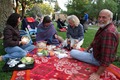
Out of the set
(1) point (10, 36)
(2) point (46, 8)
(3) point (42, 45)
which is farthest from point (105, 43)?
(2) point (46, 8)

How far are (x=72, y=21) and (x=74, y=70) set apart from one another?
2173 mm

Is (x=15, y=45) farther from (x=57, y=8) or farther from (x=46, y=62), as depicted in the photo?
(x=57, y=8)

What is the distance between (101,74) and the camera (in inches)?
141

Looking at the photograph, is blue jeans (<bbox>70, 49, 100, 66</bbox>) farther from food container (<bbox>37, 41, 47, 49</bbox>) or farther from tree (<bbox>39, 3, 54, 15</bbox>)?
tree (<bbox>39, 3, 54, 15</bbox>)

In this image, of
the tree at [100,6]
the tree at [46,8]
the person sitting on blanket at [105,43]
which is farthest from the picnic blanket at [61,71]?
the tree at [46,8]

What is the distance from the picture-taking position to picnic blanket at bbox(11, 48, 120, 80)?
11.5 ft

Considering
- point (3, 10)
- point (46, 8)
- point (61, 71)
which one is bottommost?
point (46, 8)

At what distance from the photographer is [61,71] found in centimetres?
382

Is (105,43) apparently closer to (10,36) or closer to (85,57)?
(85,57)

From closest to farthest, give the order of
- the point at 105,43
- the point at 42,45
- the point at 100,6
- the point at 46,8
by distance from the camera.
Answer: the point at 105,43 → the point at 42,45 → the point at 100,6 → the point at 46,8

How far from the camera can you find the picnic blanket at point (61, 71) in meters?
3.49

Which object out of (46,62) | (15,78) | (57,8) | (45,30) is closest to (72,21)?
(45,30)

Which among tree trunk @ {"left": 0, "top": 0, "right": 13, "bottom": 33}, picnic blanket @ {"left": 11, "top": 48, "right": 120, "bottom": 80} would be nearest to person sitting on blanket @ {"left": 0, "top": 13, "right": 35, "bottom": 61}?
picnic blanket @ {"left": 11, "top": 48, "right": 120, "bottom": 80}

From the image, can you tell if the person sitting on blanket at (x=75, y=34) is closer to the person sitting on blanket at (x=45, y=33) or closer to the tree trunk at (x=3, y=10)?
the person sitting on blanket at (x=45, y=33)
